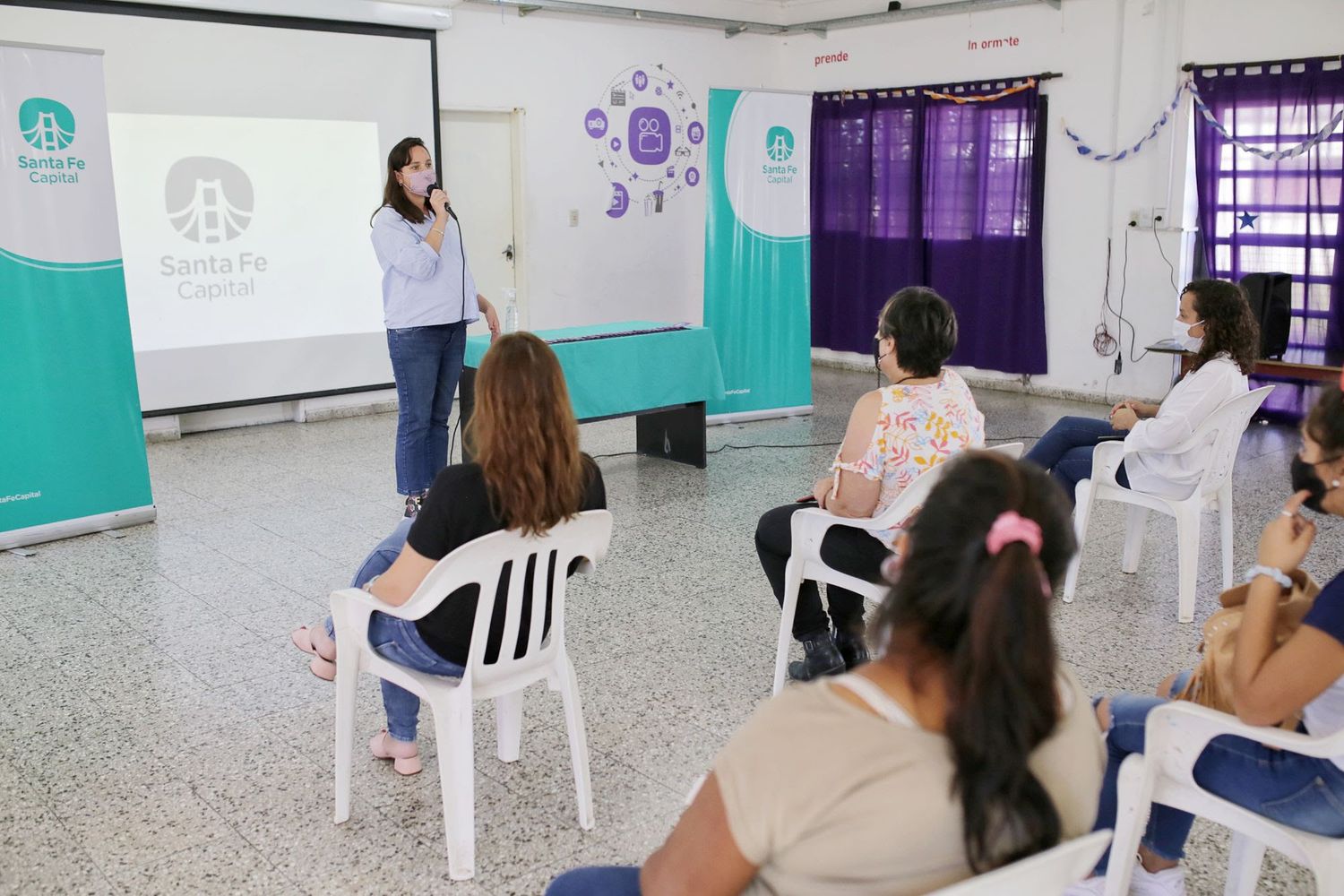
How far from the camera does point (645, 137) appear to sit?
8.48 metres

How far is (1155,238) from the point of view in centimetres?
721

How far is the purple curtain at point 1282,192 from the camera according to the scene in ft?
21.0

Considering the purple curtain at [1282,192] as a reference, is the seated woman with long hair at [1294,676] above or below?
below

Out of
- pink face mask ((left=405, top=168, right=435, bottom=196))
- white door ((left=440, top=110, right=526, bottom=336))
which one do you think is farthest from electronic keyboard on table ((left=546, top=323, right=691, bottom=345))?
white door ((left=440, top=110, right=526, bottom=336))

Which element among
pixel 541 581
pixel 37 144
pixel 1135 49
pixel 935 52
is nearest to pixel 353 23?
pixel 37 144

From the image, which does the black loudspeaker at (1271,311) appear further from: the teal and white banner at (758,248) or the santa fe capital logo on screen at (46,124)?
the santa fe capital logo on screen at (46,124)

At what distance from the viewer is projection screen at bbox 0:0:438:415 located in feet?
20.1

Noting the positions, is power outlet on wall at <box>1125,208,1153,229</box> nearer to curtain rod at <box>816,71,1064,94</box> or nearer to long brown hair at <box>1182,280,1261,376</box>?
curtain rod at <box>816,71,1064,94</box>

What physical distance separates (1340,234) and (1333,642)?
5.73 metres

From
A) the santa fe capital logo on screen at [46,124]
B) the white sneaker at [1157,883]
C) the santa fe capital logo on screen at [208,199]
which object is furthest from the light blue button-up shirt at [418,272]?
the white sneaker at [1157,883]

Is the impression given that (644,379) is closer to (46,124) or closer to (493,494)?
(46,124)

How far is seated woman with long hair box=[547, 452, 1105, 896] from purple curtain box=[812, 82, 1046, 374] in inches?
275

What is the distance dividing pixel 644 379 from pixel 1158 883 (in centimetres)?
372

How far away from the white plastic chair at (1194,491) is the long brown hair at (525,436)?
1859mm
